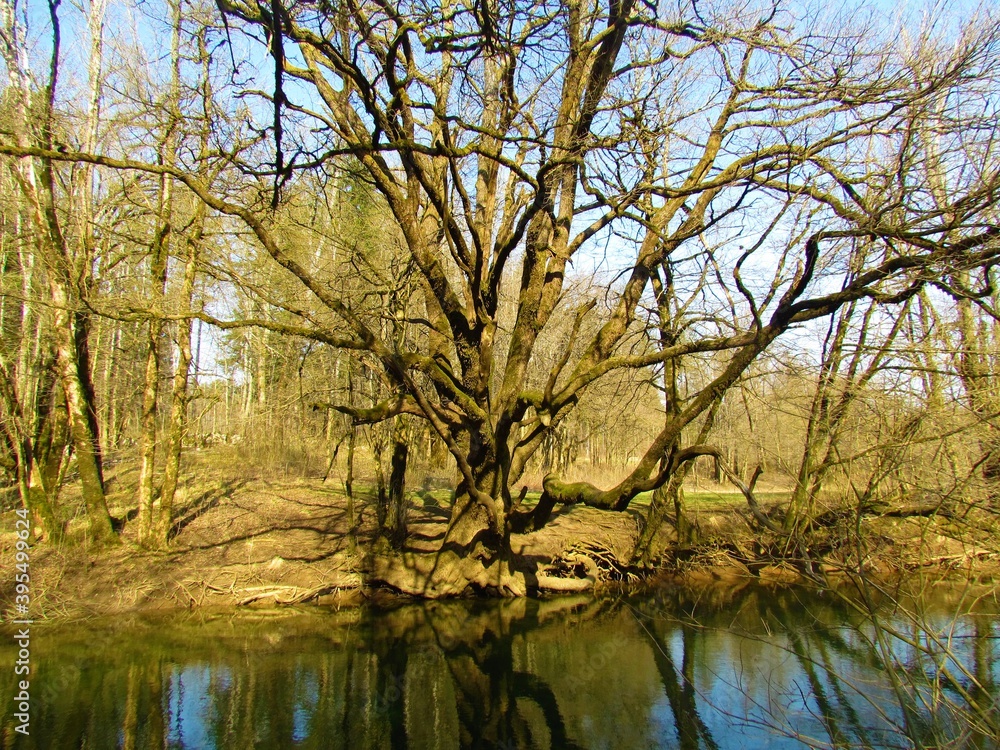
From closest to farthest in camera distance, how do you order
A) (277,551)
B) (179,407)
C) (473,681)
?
(473,681), (179,407), (277,551)

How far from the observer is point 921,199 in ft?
22.2

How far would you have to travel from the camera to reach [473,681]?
7711 millimetres

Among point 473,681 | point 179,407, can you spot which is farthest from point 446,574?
point 179,407

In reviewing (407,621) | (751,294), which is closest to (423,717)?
(407,621)

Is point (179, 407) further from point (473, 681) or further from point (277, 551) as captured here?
point (473, 681)

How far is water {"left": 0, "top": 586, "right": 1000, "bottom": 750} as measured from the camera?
6.08m

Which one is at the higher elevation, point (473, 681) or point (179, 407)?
point (179, 407)

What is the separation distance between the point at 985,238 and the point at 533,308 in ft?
18.0

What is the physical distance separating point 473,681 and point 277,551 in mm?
5809

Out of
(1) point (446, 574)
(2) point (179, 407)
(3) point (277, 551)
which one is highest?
(2) point (179, 407)

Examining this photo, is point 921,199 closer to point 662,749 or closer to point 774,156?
point 774,156

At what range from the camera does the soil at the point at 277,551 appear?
1034 cm

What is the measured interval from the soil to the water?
597mm

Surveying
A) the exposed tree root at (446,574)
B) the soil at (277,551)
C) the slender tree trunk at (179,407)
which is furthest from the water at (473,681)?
the slender tree trunk at (179,407)
